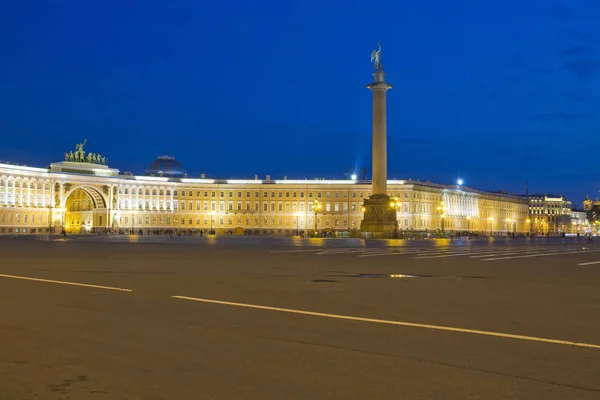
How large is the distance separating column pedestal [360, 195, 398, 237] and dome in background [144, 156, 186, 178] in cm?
10084

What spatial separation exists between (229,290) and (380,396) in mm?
8877

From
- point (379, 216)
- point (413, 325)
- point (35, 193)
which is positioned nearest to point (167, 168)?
point (35, 193)

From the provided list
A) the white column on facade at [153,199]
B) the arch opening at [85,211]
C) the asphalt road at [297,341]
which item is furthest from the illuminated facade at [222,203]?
the asphalt road at [297,341]

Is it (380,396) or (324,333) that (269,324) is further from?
(380,396)

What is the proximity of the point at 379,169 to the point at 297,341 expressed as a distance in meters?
58.4

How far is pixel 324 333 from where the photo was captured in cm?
888

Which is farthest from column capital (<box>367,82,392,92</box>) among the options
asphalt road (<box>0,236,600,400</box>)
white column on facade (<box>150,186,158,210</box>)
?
white column on facade (<box>150,186,158,210</box>)

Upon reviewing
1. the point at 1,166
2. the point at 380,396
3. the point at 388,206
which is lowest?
the point at 380,396

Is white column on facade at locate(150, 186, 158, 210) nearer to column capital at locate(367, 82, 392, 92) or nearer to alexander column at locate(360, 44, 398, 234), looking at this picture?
alexander column at locate(360, 44, 398, 234)

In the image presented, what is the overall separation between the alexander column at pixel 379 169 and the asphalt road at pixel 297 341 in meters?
49.5

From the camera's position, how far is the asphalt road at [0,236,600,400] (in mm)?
6113

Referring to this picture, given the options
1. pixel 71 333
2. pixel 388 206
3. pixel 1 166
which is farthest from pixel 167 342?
pixel 1 166

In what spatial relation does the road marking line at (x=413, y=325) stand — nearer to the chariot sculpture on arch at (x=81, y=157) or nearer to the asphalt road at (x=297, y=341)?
the asphalt road at (x=297, y=341)

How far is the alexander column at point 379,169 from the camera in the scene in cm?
6438
